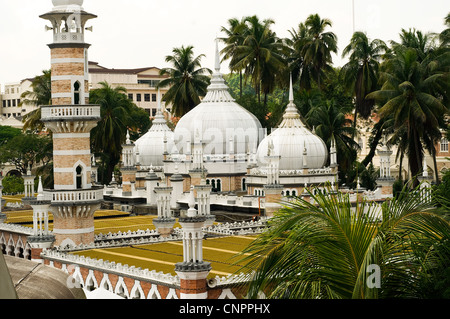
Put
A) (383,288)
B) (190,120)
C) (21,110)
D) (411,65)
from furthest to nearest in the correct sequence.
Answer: (21,110) → (190,120) → (411,65) → (383,288)

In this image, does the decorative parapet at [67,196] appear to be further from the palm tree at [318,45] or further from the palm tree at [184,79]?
the palm tree at [184,79]

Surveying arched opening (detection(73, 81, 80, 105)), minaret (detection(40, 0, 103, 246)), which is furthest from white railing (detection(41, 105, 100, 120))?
arched opening (detection(73, 81, 80, 105))

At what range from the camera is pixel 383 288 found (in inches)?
433

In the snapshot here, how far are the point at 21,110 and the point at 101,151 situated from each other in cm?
3902

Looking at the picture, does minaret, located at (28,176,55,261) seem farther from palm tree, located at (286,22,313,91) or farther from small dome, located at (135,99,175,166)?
palm tree, located at (286,22,313,91)

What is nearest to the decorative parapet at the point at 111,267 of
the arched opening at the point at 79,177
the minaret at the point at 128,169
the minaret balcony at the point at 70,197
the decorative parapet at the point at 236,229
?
the minaret balcony at the point at 70,197

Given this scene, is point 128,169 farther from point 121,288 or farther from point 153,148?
point 121,288

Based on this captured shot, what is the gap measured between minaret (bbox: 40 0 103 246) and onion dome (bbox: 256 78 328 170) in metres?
20.9

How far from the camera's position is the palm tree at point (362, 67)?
2800 inches

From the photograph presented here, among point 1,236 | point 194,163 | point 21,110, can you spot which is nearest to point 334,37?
point 194,163

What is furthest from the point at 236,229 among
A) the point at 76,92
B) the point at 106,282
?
the point at 106,282

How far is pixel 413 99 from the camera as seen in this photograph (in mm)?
54344
